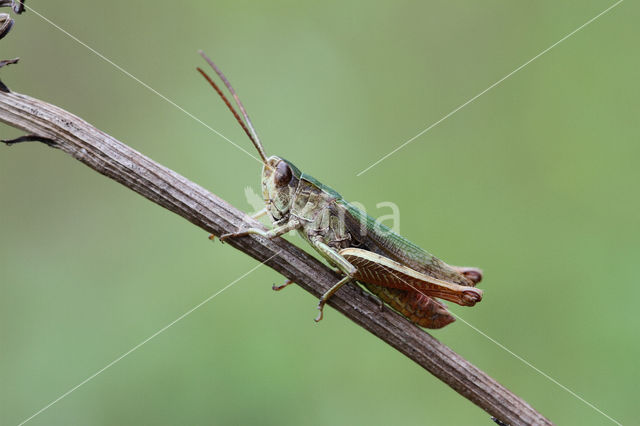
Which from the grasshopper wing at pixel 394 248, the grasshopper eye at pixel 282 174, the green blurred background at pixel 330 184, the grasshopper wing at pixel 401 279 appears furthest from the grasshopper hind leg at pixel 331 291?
the green blurred background at pixel 330 184

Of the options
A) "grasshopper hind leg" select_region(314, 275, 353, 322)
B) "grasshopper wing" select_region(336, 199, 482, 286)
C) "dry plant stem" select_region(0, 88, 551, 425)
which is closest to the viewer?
"dry plant stem" select_region(0, 88, 551, 425)

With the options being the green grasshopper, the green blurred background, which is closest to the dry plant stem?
the green grasshopper

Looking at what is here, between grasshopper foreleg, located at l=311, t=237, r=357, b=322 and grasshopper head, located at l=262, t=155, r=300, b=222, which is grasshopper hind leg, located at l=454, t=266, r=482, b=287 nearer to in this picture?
grasshopper foreleg, located at l=311, t=237, r=357, b=322

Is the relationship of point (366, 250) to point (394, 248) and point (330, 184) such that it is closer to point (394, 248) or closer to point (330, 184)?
point (394, 248)

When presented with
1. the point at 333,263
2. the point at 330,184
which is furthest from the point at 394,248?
the point at 330,184

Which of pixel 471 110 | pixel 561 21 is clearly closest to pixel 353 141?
pixel 471 110

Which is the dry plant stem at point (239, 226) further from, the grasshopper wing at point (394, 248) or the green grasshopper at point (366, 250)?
the grasshopper wing at point (394, 248)
